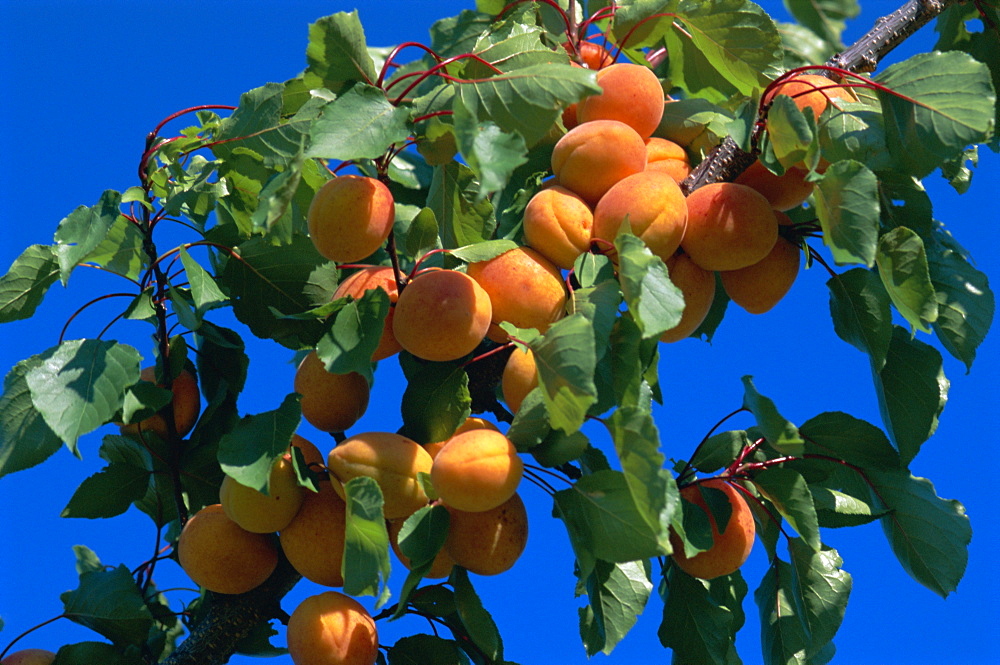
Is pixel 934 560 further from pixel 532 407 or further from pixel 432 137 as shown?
pixel 432 137

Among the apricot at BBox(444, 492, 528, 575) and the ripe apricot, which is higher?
the ripe apricot

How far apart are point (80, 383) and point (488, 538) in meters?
0.59

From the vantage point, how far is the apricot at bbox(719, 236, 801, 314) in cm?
140

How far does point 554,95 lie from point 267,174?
55cm

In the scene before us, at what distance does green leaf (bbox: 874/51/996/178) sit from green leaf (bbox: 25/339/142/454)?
1.10 metres

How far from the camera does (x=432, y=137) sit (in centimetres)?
119

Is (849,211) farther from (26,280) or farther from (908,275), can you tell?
(26,280)

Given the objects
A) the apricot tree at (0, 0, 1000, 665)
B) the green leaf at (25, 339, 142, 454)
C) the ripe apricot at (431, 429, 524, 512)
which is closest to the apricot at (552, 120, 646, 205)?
the apricot tree at (0, 0, 1000, 665)

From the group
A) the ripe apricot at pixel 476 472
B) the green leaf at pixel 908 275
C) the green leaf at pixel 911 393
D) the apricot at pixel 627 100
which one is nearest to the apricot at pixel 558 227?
the apricot at pixel 627 100

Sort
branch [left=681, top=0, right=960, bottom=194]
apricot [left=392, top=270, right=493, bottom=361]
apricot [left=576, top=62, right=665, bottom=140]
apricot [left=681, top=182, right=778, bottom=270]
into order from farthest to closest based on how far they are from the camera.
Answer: branch [left=681, top=0, right=960, bottom=194]
apricot [left=576, top=62, right=665, bottom=140]
apricot [left=681, top=182, right=778, bottom=270]
apricot [left=392, top=270, right=493, bottom=361]

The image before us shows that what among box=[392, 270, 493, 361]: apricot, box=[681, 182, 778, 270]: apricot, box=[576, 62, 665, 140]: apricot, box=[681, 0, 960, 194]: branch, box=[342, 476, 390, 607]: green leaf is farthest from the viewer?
box=[681, 0, 960, 194]: branch

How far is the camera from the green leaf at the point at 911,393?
138cm

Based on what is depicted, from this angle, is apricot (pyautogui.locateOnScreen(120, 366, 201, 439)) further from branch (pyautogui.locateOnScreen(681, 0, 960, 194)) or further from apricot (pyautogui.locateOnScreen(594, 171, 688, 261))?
branch (pyautogui.locateOnScreen(681, 0, 960, 194))

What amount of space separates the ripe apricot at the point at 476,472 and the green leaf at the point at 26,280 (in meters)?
0.70
